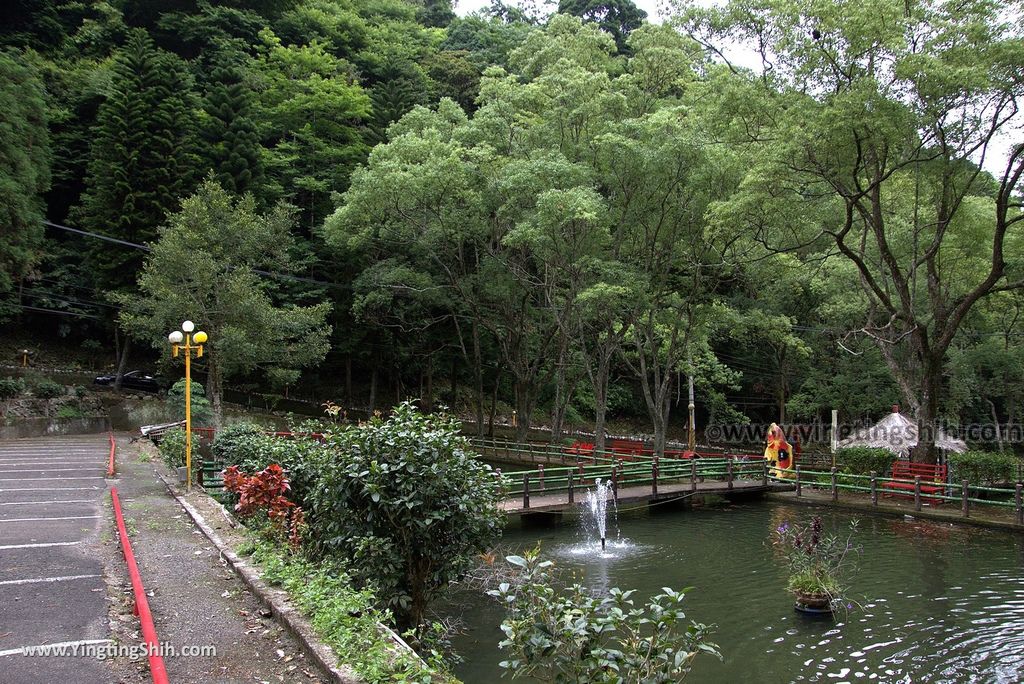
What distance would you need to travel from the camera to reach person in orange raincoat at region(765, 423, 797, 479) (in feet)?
67.1

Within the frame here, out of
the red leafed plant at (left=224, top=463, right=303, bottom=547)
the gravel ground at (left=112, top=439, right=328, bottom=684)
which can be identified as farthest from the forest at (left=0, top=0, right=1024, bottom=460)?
the gravel ground at (left=112, top=439, right=328, bottom=684)

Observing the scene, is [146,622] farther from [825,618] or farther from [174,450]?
[174,450]

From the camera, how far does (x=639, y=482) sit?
19.0 m

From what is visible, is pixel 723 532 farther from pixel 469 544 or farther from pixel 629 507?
pixel 469 544

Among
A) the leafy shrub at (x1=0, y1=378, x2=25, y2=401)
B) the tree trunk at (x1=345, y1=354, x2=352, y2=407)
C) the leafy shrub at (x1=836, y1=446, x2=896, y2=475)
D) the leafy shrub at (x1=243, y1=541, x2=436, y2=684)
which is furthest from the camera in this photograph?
the tree trunk at (x1=345, y1=354, x2=352, y2=407)

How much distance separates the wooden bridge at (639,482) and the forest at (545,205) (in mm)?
3398

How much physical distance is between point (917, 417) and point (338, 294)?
2449cm

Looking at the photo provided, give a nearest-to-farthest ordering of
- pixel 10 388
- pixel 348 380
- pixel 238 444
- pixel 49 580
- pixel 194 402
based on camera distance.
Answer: pixel 49 580 → pixel 238 444 → pixel 194 402 → pixel 10 388 → pixel 348 380

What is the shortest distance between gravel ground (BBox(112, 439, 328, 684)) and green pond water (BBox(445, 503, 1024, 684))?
2680mm

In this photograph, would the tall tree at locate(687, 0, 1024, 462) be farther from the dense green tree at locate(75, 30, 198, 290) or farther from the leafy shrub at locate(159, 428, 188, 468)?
the dense green tree at locate(75, 30, 198, 290)

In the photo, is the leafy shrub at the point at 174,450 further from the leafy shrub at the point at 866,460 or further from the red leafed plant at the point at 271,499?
the leafy shrub at the point at 866,460

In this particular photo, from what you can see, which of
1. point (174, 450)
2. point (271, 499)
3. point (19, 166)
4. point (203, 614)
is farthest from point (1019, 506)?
point (19, 166)

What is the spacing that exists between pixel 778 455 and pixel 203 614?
18393 mm

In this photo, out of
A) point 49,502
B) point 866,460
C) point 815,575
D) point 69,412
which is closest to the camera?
point 815,575
